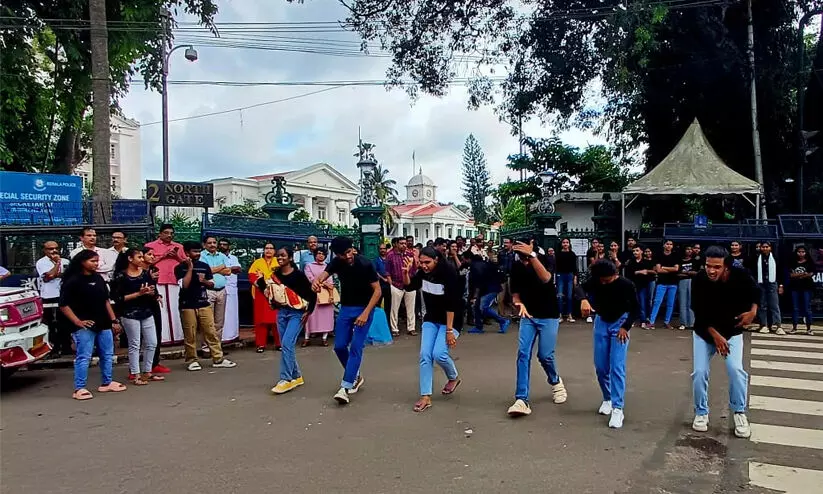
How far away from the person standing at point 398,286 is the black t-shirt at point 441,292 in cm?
487

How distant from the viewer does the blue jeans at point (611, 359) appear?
18.4 ft

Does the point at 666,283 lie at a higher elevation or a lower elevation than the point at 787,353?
higher

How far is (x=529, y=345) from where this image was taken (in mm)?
6051

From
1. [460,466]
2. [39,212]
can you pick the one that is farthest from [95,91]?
[460,466]

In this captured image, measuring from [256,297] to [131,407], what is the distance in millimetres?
3597

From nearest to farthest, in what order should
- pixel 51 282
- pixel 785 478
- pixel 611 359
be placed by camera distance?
pixel 785 478, pixel 611 359, pixel 51 282

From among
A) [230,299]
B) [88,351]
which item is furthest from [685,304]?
[88,351]

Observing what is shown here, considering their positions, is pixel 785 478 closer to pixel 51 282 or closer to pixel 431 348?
pixel 431 348

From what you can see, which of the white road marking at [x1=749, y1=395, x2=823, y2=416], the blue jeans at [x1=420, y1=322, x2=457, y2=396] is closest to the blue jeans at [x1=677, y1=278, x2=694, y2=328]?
the white road marking at [x1=749, y1=395, x2=823, y2=416]

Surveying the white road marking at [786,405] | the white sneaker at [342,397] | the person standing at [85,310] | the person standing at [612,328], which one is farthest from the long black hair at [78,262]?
the white road marking at [786,405]

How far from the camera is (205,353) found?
9.25 metres

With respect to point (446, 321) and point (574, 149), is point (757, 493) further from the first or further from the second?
point (574, 149)

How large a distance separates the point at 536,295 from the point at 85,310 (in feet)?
16.2

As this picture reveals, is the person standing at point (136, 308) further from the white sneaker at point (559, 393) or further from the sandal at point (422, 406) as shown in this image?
the white sneaker at point (559, 393)
